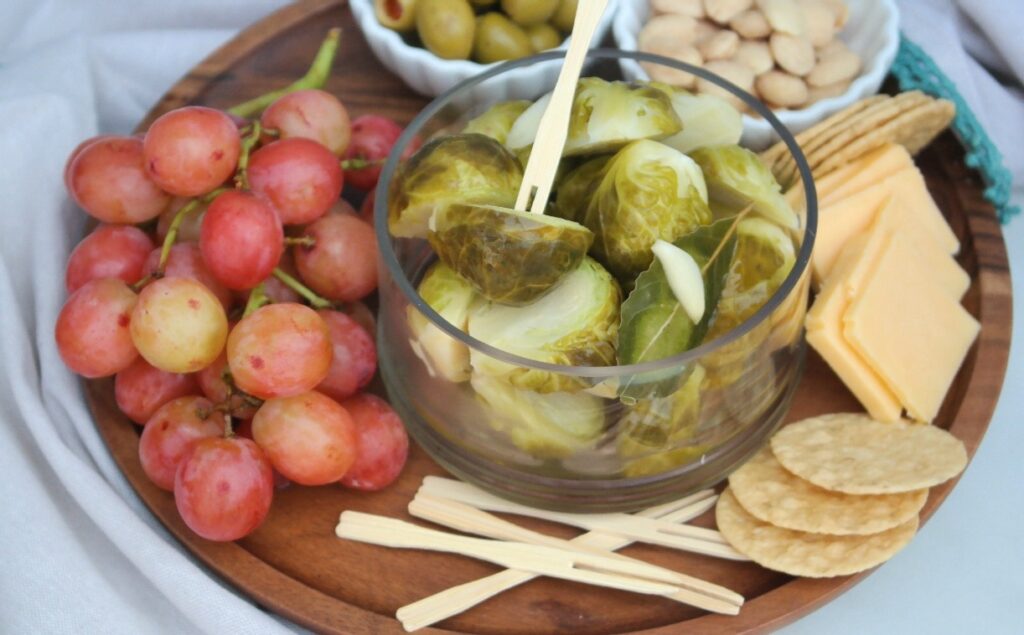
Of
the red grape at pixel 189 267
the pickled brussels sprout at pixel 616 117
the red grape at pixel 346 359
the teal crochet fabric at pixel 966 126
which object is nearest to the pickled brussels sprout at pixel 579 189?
the pickled brussels sprout at pixel 616 117

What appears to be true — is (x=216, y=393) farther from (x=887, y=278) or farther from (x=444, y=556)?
(x=887, y=278)

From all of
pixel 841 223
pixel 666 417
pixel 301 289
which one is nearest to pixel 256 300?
pixel 301 289

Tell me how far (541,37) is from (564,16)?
0.13 feet

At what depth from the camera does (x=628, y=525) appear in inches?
38.7

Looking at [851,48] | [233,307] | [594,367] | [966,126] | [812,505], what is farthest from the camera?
[851,48]

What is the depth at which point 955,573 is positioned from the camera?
1.05m

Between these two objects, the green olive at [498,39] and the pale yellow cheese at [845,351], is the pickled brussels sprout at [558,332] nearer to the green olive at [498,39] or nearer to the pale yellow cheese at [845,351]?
the pale yellow cheese at [845,351]

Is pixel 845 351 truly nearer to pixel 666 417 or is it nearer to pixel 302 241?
pixel 666 417

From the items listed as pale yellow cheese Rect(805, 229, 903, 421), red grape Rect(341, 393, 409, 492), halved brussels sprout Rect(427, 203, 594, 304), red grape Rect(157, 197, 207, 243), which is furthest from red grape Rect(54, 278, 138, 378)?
pale yellow cheese Rect(805, 229, 903, 421)

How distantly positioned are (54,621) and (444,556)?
Result: 35 cm

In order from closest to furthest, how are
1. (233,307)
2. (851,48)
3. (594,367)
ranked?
(594,367) → (233,307) → (851,48)

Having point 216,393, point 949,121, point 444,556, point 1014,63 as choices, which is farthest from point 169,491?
point 1014,63

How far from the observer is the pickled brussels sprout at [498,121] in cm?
105

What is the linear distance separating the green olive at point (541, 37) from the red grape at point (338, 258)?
381 mm
